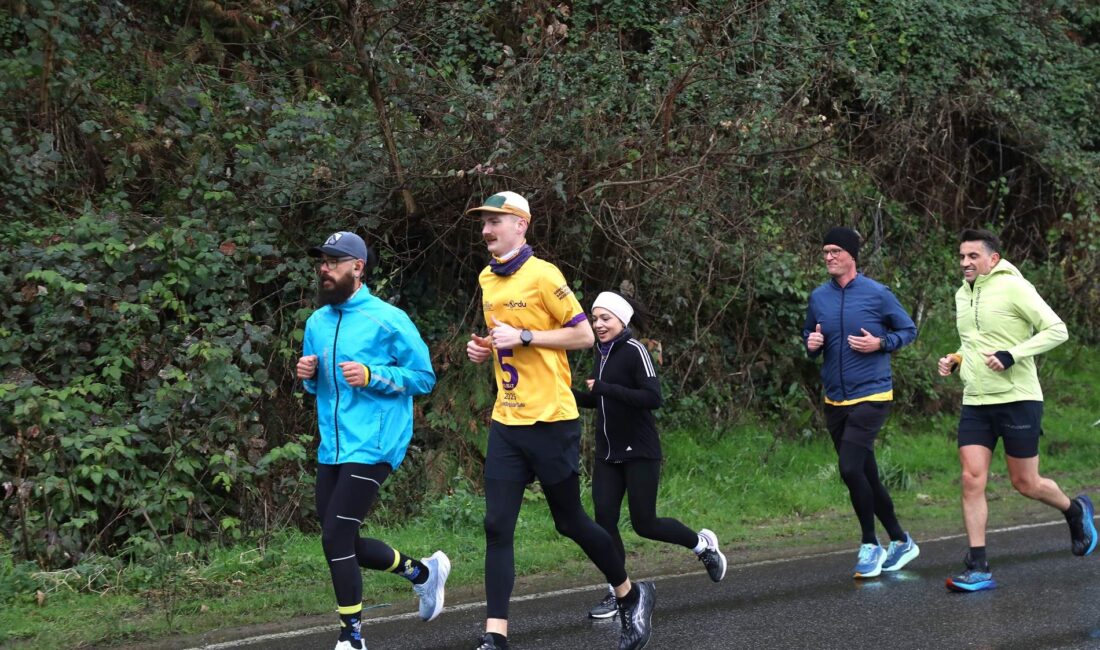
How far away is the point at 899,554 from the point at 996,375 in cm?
137

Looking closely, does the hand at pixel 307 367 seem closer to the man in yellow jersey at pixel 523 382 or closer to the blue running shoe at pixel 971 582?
the man in yellow jersey at pixel 523 382

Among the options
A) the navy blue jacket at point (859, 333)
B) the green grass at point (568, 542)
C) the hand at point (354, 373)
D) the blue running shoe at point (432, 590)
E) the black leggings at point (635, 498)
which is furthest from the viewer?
the navy blue jacket at point (859, 333)

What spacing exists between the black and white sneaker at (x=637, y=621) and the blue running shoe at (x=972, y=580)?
2220mm

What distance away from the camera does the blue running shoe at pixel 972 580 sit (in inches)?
287

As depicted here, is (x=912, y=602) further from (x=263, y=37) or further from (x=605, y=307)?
(x=263, y=37)

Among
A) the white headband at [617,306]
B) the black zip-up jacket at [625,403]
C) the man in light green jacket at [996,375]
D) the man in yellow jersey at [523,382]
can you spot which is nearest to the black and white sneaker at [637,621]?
the man in yellow jersey at [523,382]

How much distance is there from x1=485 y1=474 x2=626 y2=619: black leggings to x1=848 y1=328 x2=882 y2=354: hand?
251cm

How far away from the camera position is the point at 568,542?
29.9ft

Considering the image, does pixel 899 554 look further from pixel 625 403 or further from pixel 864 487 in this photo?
pixel 625 403

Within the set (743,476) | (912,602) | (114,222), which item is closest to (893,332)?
(912,602)

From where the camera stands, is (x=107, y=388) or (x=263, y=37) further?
(x=263, y=37)

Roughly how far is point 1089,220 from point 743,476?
9143mm

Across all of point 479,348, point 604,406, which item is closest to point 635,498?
point 604,406

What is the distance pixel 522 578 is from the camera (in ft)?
26.6
